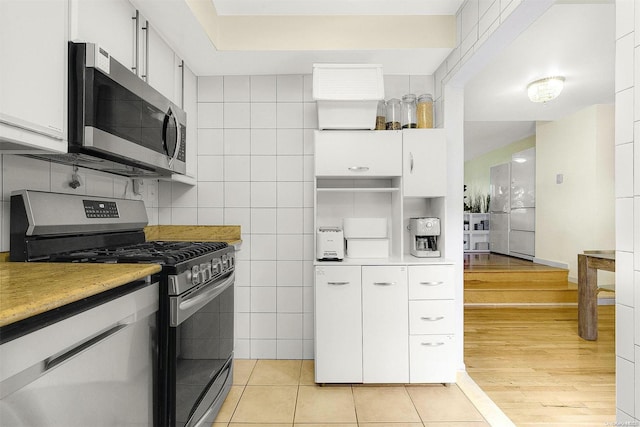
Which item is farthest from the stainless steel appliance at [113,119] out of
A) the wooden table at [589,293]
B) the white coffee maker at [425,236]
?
the wooden table at [589,293]

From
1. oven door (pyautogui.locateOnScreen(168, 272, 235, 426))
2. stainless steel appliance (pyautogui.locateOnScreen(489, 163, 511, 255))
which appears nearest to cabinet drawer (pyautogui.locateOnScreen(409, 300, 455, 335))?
oven door (pyautogui.locateOnScreen(168, 272, 235, 426))

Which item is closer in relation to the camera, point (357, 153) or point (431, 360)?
point (431, 360)

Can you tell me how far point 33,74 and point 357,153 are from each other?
1.82 m

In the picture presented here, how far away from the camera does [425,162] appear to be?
8.54 feet

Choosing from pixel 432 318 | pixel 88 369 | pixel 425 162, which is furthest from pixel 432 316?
pixel 88 369

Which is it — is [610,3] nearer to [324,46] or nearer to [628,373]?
[324,46]

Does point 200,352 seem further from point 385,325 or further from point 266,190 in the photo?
point 266,190

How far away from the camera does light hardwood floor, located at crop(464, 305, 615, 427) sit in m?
2.11

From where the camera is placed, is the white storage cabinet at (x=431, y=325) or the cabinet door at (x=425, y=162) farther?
the cabinet door at (x=425, y=162)

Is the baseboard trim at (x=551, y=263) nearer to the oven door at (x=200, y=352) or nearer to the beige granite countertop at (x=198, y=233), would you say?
the beige granite countertop at (x=198, y=233)

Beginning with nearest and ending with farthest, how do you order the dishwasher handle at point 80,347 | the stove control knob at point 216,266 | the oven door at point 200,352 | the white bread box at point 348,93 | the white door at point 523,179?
the dishwasher handle at point 80,347 → the oven door at point 200,352 → the stove control knob at point 216,266 → the white bread box at point 348,93 → the white door at point 523,179

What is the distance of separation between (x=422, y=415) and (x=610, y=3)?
9.43 feet

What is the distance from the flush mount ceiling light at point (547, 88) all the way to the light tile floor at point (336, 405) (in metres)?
3.10

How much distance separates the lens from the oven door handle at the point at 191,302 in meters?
1.50
